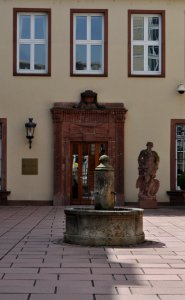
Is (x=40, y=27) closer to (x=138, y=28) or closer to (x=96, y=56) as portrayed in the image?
(x=96, y=56)

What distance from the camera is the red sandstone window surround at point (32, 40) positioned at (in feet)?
69.4

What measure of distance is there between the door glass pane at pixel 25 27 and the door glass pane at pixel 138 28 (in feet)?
12.2

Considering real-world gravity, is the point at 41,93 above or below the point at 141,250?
above

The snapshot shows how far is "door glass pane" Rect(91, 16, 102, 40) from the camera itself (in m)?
21.5

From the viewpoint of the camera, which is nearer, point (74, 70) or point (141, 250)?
point (141, 250)

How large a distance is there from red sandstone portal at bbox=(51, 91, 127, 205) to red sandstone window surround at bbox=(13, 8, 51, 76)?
186 cm

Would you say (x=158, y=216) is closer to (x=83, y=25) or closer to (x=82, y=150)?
(x=82, y=150)

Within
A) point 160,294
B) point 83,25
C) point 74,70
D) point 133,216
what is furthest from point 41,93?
point 160,294

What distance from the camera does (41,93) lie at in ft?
68.7

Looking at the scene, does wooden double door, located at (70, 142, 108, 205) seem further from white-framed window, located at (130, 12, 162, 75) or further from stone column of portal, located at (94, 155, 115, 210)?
stone column of portal, located at (94, 155, 115, 210)

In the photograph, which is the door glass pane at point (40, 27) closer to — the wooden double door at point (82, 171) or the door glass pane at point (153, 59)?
the door glass pane at point (153, 59)

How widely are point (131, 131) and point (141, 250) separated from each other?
1160 centimetres

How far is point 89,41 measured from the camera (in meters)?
21.4

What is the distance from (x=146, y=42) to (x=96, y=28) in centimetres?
185
